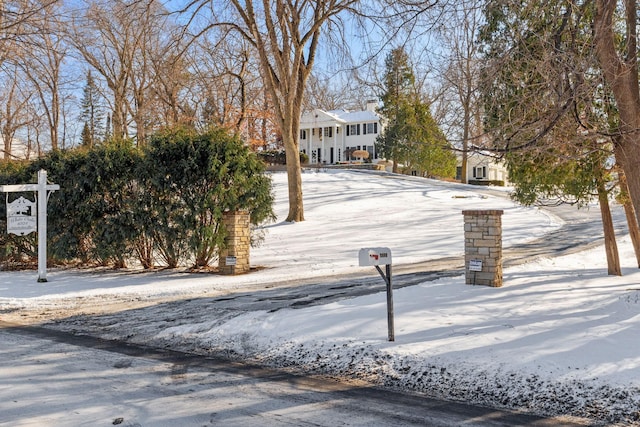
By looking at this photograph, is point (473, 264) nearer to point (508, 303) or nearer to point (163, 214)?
point (508, 303)

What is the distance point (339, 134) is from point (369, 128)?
410 centimetres

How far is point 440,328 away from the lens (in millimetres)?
6336

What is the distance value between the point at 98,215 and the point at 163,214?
2225mm

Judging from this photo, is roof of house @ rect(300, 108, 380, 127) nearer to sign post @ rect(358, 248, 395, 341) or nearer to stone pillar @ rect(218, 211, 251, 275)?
stone pillar @ rect(218, 211, 251, 275)

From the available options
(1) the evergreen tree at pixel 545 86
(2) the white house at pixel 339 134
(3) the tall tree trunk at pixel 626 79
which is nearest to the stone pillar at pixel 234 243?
(1) the evergreen tree at pixel 545 86

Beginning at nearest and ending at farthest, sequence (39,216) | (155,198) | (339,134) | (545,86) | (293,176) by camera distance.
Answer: (545,86)
(39,216)
(155,198)
(293,176)
(339,134)

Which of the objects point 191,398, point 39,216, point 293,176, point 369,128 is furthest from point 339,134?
point 191,398

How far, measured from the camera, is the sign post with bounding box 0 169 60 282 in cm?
1227

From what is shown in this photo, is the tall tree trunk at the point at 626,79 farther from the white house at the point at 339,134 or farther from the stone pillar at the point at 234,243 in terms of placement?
the white house at the point at 339,134

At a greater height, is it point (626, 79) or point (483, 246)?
point (626, 79)

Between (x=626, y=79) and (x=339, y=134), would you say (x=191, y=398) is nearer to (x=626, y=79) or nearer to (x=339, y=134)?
(x=626, y=79)

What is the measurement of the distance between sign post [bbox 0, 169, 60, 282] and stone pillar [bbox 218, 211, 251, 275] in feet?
13.4

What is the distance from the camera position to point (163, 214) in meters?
12.2

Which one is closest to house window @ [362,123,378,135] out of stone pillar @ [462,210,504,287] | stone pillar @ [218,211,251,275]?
stone pillar @ [218,211,251,275]
